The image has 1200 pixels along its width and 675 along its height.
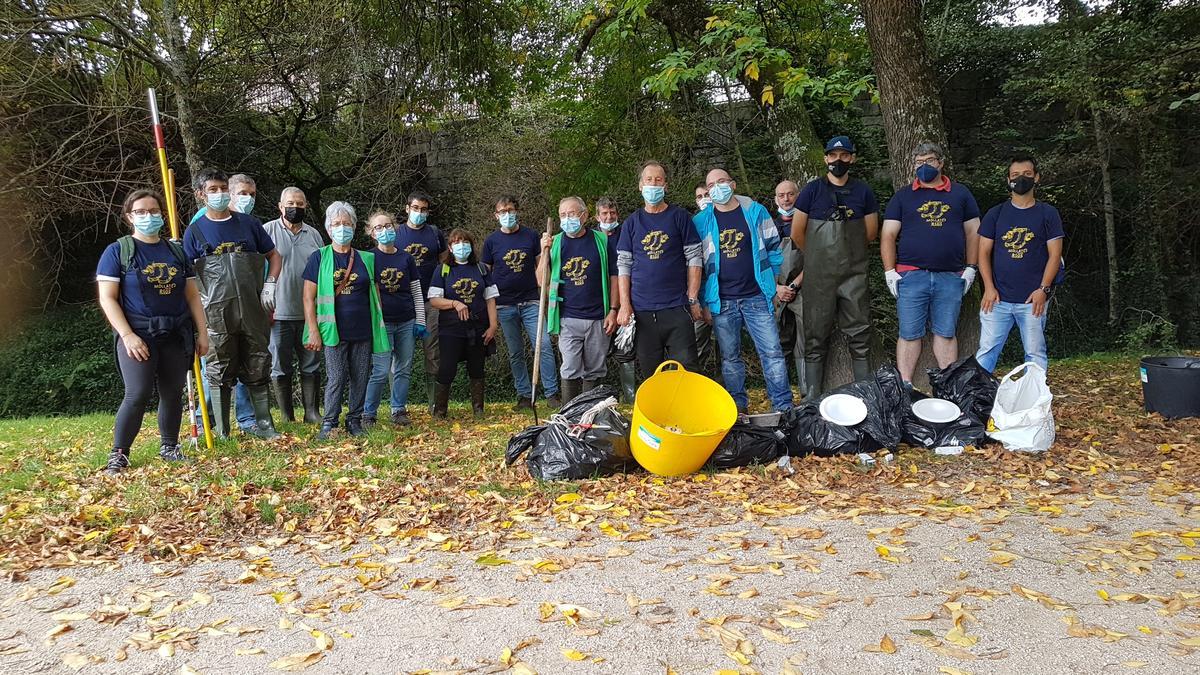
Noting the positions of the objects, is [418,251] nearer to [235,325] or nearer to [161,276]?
[235,325]

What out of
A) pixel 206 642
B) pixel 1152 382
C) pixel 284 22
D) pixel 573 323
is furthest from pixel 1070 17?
pixel 206 642

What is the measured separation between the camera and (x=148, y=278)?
5281 mm

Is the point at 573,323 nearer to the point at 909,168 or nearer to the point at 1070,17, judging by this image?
the point at 909,168

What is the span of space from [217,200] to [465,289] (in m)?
2.13

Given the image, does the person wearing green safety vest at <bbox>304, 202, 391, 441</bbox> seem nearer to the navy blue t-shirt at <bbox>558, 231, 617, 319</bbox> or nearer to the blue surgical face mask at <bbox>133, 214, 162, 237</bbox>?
the blue surgical face mask at <bbox>133, 214, 162, 237</bbox>

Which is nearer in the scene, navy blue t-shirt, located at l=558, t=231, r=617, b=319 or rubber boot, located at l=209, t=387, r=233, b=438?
rubber boot, located at l=209, t=387, r=233, b=438

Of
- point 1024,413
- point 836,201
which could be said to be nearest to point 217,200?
point 836,201

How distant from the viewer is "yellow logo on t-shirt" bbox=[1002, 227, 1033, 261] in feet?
19.3

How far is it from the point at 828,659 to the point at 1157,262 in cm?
1333

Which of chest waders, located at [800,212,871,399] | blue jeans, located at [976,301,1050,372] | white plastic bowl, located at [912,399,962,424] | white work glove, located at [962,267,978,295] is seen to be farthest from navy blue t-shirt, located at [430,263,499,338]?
blue jeans, located at [976,301,1050,372]

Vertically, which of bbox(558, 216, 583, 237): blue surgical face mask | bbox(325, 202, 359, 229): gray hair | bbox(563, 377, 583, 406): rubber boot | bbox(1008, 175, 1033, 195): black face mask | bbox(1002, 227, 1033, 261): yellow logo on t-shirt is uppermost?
bbox(325, 202, 359, 229): gray hair

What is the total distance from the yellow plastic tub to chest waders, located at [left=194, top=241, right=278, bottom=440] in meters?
2.99

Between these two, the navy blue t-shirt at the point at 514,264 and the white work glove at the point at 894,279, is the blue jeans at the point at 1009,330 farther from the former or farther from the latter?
the navy blue t-shirt at the point at 514,264

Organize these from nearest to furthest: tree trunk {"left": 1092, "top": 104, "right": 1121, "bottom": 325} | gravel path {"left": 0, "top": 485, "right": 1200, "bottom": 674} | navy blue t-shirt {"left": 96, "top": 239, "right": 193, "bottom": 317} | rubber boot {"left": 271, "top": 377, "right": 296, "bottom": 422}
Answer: gravel path {"left": 0, "top": 485, "right": 1200, "bottom": 674}
navy blue t-shirt {"left": 96, "top": 239, "right": 193, "bottom": 317}
rubber boot {"left": 271, "top": 377, "right": 296, "bottom": 422}
tree trunk {"left": 1092, "top": 104, "right": 1121, "bottom": 325}
